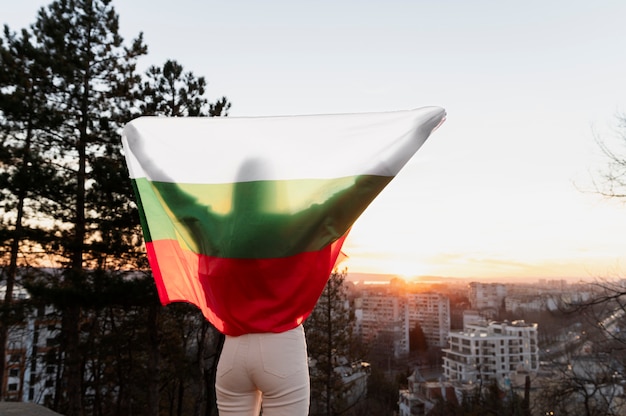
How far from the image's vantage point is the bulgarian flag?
6.87ft

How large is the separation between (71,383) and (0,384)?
1.84 m

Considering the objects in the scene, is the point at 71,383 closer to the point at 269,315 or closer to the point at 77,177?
the point at 77,177

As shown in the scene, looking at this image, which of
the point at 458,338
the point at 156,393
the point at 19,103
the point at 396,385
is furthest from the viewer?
the point at 458,338

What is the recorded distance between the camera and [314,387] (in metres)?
17.5

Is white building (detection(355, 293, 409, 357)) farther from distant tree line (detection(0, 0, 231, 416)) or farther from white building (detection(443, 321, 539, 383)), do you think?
distant tree line (detection(0, 0, 231, 416))

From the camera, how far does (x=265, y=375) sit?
199cm

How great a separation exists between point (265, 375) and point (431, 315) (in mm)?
77889

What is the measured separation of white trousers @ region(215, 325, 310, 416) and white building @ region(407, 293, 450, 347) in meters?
71.8

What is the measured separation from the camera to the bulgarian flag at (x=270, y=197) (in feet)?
6.87

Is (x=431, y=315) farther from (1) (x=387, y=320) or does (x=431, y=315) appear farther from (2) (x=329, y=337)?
(2) (x=329, y=337)

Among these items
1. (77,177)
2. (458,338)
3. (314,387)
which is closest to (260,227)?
(77,177)

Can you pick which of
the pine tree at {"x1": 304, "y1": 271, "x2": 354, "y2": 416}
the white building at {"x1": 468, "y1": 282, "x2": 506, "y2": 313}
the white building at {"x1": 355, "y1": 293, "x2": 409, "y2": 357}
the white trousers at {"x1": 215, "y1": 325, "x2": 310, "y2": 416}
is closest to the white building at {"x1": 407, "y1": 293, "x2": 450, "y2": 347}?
the white building at {"x1": 355, "y1": 293, "x2": 409, "y2": 357}

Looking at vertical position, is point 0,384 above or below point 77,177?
below

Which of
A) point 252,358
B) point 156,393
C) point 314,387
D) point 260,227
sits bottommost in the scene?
point 314,387
